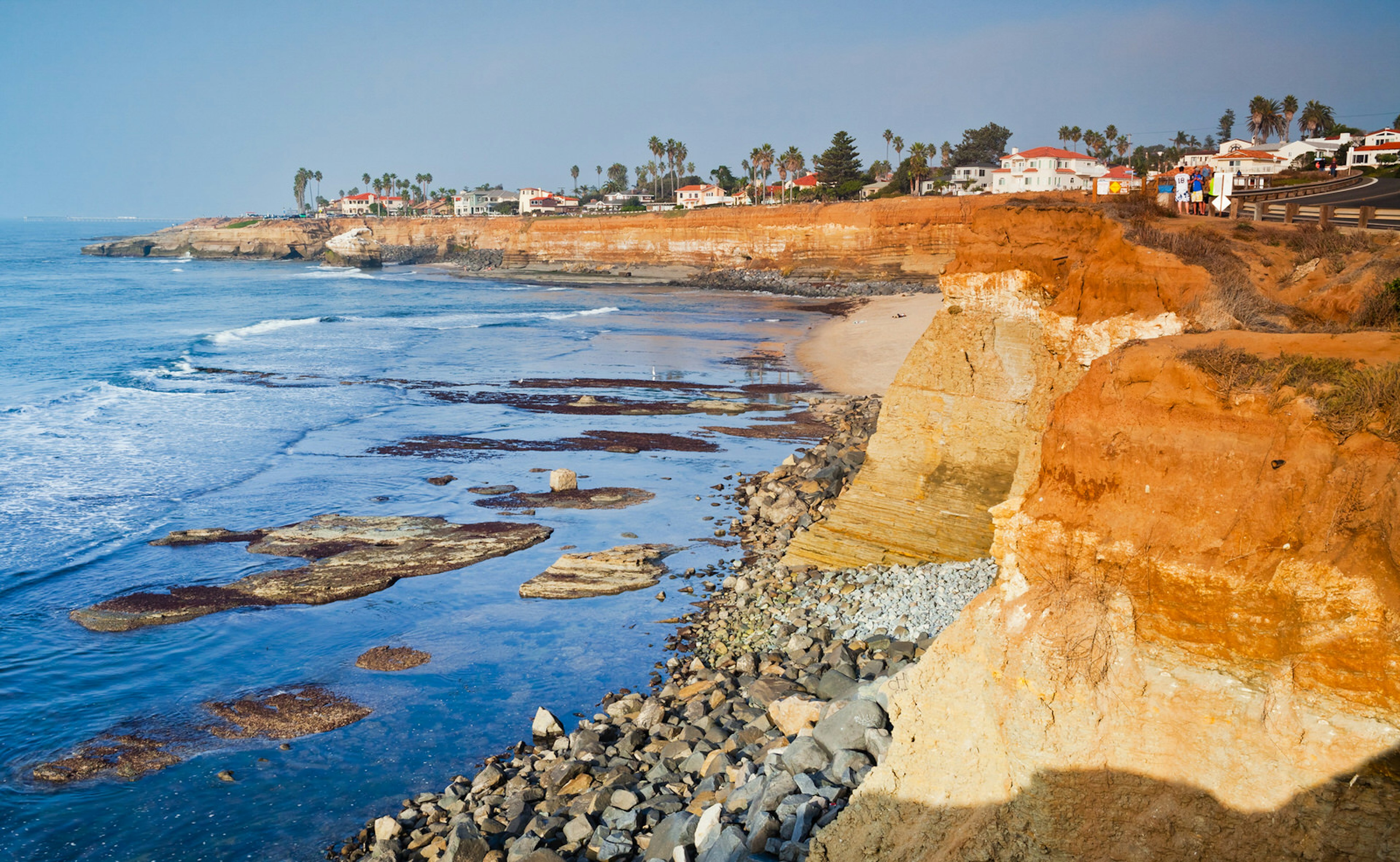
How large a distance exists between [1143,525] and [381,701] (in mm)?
10872

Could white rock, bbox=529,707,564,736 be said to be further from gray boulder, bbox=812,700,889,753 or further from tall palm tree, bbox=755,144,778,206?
tall palm tree, bbox=755,144,778,206

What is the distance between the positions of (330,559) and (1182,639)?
53.7 feet

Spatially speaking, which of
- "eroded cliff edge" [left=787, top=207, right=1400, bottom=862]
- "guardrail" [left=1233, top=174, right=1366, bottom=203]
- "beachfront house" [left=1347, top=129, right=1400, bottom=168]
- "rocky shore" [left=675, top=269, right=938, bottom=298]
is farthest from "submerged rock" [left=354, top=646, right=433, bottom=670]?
"beachfront house" [left=1347, top=129, right=1400, bottom=168]

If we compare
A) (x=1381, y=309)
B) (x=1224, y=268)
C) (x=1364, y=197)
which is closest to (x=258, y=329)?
(x=1364, y=197)

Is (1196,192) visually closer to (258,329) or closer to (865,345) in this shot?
(865,345)

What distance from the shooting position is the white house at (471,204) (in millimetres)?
179875

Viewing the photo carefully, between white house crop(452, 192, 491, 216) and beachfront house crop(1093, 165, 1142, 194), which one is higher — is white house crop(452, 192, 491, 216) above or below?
above

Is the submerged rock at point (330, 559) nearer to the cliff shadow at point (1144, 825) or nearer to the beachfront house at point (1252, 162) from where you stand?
the cliff shadow at point (1144, 825)

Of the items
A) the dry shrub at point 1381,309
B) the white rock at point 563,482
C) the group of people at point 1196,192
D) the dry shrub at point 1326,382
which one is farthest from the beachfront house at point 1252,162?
the dry shrub at point 1326,382

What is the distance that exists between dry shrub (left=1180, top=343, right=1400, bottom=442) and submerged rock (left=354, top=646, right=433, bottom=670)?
11976 mm

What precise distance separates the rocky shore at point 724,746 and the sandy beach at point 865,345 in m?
16.6

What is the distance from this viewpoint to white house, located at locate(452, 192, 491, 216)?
180 meters

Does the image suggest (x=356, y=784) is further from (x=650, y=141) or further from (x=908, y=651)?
(x=650, y=141)

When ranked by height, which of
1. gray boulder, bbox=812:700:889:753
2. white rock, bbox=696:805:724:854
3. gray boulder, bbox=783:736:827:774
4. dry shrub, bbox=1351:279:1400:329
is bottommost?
white rock, bbox=696:805:724:854
